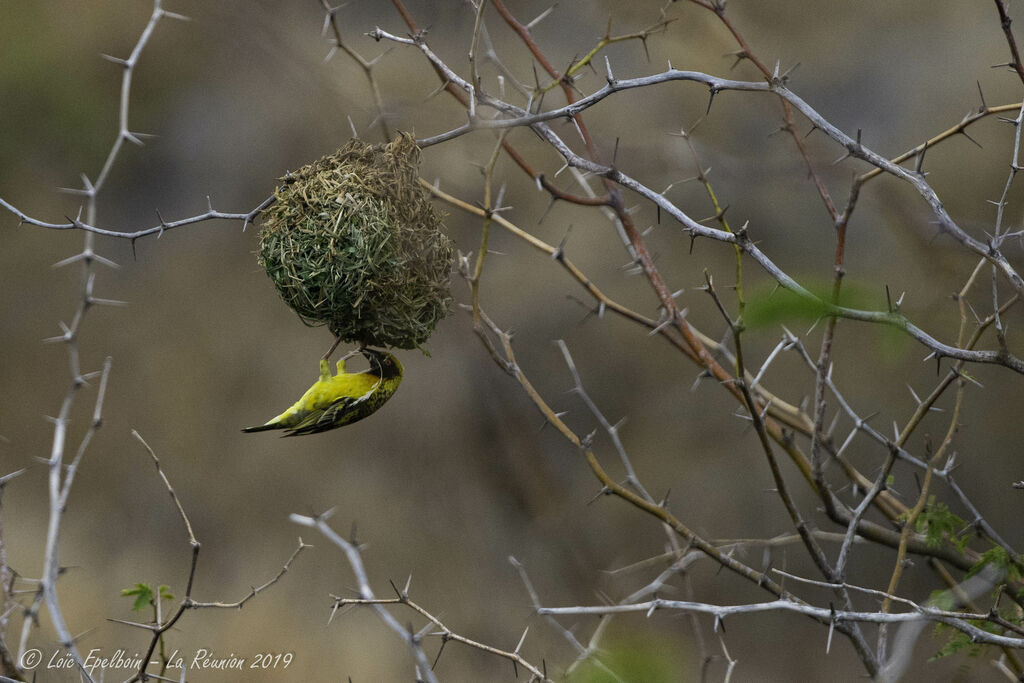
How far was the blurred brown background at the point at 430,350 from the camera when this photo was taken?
593 cm

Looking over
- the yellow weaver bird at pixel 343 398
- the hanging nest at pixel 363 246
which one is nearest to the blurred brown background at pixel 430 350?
the yellow weaver bird at pixel 343 398

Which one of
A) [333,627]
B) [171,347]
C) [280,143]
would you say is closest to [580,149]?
[280,143]

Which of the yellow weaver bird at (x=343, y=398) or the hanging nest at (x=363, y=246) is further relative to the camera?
the yellow weaver bird at (x=343, y=398)

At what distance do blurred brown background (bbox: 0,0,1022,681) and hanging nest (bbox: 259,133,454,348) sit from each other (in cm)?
336

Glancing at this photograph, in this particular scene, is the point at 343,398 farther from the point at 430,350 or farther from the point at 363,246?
the point at 430,350

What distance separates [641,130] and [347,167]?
4.15 m

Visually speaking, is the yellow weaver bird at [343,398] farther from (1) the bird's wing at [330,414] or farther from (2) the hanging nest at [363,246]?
(2) the hanging nest at [363,246]

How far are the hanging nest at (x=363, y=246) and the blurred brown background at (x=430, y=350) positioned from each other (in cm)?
336

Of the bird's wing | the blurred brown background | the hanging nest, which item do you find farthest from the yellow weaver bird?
the blurred brown background

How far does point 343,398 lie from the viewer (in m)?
2.67

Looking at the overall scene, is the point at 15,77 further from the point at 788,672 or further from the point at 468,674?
the point at 788,672

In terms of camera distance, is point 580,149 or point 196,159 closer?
point 580,149

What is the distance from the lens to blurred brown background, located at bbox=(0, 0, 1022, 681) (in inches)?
233

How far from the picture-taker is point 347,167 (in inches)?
96.2
